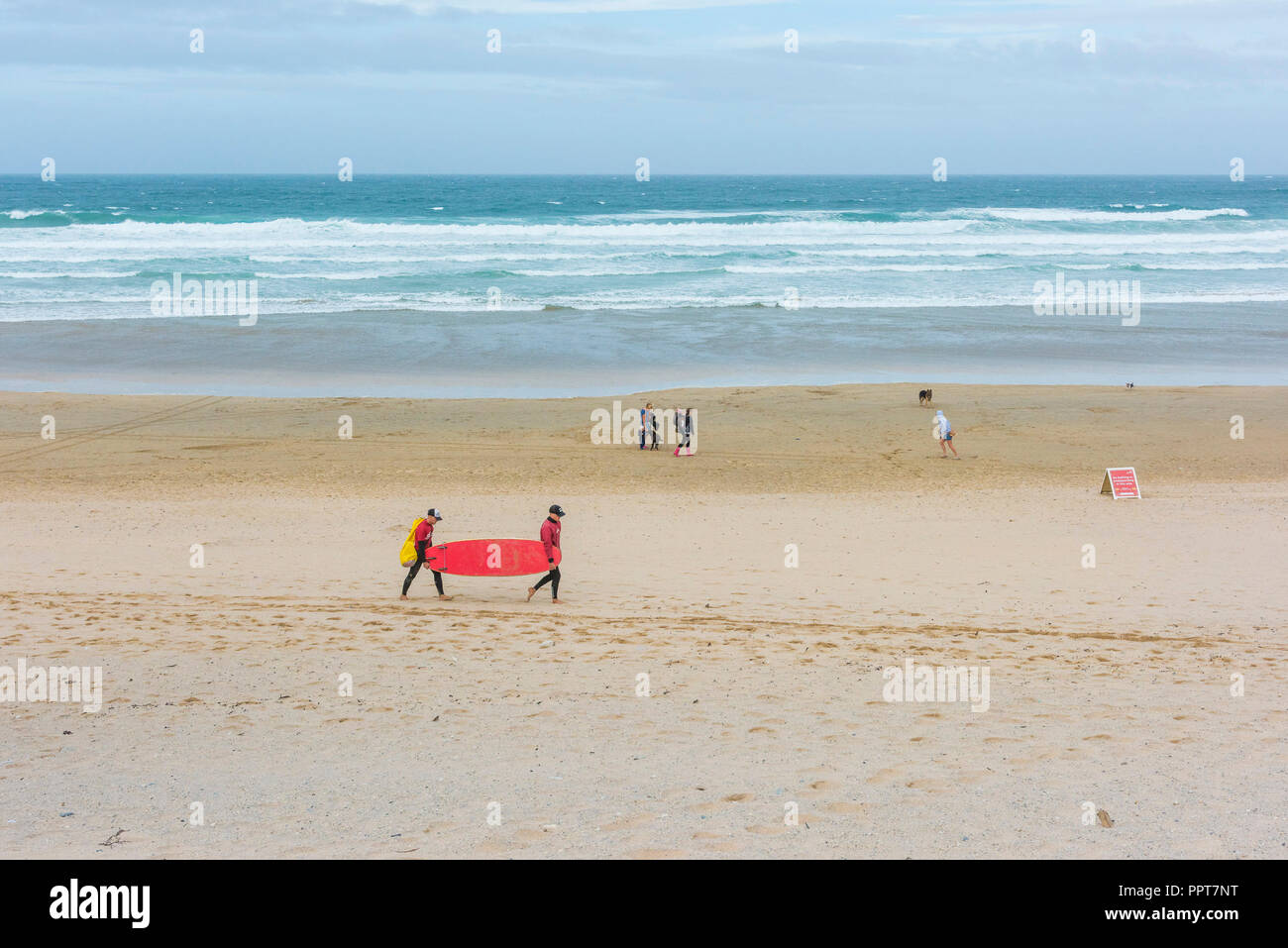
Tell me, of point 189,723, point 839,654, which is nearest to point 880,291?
point 839,654

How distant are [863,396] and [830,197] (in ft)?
314

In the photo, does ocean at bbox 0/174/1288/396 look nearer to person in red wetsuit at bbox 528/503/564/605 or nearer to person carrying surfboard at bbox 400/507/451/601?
person carrying surfboard at bbox 400/507/451/601

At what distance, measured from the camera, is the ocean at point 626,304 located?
1078 inches

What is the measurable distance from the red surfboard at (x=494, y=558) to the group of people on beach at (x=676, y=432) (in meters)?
8.22

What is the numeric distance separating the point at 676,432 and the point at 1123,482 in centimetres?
821

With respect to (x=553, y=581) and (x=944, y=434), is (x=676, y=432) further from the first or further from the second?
(x=553, y=581)

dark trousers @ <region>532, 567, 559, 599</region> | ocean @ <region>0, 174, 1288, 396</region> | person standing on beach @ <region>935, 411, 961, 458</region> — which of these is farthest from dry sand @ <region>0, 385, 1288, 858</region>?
ocean @ <region>0, 174, 1288, 396</region>

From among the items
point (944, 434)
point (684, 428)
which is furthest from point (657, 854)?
point (944, 434)

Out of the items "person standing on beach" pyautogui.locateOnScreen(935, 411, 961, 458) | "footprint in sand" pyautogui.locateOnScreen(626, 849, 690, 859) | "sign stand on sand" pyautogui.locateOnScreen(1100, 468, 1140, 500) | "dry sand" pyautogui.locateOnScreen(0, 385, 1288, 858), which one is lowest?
"footprint in sand" pyautogui.locateOnScreen(626, 849, 690, 859)

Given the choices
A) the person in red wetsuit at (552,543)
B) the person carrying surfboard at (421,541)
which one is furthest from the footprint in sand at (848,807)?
the person carrying surfboard at (421,541)

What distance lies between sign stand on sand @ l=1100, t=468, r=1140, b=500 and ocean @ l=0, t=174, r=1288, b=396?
957 centimetres

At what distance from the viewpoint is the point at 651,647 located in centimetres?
1008

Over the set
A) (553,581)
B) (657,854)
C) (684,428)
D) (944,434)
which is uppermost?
(684,428)

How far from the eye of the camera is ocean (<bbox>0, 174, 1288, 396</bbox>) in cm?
2738
